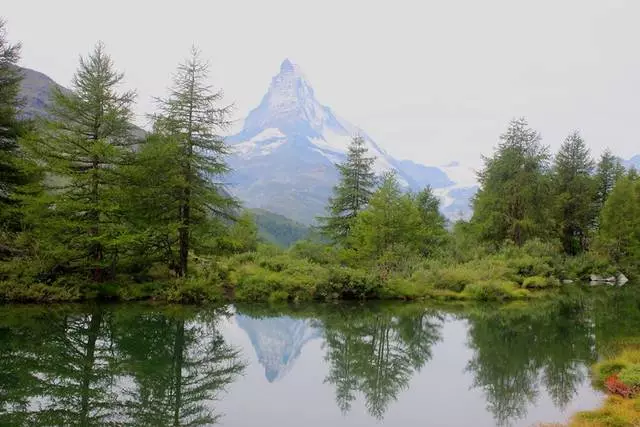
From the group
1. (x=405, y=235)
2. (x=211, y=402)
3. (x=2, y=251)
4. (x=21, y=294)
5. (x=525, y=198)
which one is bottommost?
(x=211, y=402)

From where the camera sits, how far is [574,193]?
5416 centimetres

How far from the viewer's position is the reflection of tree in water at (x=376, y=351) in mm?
14180

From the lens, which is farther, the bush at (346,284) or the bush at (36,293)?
the bush at (346,284)

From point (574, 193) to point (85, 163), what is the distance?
161ft

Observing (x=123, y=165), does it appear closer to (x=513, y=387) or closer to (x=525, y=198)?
(x=513, y=387)

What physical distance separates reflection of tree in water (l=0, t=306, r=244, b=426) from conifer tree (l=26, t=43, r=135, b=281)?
12.5 ft

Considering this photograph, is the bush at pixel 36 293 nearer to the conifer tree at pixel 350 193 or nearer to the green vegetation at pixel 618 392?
the green vegetation at pixel 618 392

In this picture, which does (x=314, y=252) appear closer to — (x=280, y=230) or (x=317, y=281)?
(x=317, y=281)

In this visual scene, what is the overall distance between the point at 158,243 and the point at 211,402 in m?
15.6

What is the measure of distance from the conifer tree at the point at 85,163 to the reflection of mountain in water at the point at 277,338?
807 cm

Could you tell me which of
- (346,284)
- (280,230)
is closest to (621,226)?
(346,284)

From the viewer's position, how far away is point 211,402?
1269 cm

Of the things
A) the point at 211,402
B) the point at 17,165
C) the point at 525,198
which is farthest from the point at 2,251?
the point at 525,198

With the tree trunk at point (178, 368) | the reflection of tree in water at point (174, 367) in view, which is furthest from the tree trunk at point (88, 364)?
the tree trunk at point (178, 368)
